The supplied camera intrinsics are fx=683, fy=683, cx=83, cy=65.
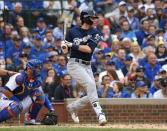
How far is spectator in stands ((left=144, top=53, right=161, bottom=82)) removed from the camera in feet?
54.9

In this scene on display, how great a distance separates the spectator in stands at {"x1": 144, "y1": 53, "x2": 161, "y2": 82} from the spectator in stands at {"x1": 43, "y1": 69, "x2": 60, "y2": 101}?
2.44m

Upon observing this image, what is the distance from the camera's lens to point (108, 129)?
36.4 feet

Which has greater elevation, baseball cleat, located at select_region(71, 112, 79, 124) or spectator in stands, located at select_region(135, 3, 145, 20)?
spectator in stands, located at select_region(135, 3, 145, 20)

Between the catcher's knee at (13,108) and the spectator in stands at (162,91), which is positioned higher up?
the catcher's knee at (13,108)

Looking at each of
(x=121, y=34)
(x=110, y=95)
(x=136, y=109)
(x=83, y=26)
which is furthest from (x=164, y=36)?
(x=83, y=26)

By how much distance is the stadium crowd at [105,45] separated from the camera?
15.4m

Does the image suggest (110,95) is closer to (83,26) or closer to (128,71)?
(128,71)

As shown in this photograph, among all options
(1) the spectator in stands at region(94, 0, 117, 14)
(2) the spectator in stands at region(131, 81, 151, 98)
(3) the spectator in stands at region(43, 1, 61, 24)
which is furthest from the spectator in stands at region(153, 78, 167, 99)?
(1) the spectator in stands at region(94, 0, 117, 14)

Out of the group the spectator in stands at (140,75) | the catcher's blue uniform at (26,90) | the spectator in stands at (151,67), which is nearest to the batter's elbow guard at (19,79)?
the catcher's blue uniform at (26,90)

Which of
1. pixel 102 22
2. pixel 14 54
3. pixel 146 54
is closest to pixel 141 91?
pixel 146 54

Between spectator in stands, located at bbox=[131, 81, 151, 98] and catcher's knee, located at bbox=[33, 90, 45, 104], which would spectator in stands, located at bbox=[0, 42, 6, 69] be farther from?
catcher's knee, located at bbox=[33, 90, 45, 104]

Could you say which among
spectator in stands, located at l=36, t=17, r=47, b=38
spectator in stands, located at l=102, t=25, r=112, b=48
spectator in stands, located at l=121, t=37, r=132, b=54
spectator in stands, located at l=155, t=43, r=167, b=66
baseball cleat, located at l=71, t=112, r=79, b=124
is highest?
spectator in stands, located at l=36, t=17, r=47, b=38

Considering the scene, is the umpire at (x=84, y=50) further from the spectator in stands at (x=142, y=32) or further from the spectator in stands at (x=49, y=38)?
the spectator in stands at (x=142, y=32)

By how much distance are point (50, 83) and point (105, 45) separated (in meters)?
3.13
